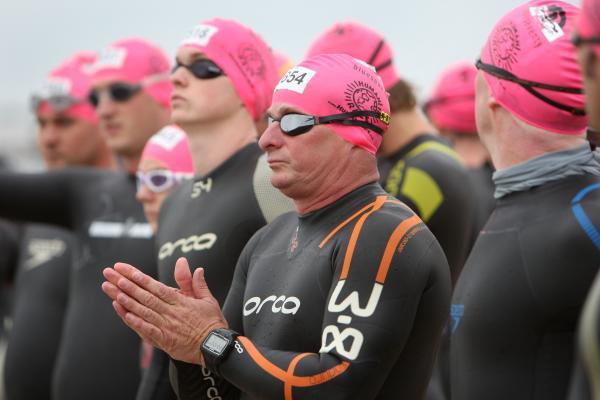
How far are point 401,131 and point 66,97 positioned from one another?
3.29 meters

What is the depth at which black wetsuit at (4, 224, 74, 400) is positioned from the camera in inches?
296

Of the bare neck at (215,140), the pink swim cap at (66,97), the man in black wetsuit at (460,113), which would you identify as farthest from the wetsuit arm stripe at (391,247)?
the pink swim cap at (66,97)

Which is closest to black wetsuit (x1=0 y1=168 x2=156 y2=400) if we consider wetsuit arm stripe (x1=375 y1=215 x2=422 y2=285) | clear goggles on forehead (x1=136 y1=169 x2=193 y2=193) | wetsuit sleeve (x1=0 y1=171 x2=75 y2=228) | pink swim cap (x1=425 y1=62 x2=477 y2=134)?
wetsuit sleeve (x1=0 y1=171 x2=75 y2=228)

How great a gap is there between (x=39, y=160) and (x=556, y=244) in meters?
19.2

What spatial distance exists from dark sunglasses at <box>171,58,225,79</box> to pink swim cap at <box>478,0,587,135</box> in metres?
1.51

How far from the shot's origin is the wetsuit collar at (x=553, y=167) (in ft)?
13.5

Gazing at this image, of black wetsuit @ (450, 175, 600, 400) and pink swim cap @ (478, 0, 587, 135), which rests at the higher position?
pink swim cap @ (478, 0, 587, 135)

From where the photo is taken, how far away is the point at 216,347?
Answer: 3758mm

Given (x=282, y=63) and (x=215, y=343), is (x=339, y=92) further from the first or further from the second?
(x=282, y=63)

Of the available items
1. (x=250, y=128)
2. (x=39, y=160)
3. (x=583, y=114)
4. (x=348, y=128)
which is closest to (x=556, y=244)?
(x=583, y=114)

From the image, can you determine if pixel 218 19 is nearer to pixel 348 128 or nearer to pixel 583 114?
pixel 348 128

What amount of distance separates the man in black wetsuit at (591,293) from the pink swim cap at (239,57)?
2625 millimetres

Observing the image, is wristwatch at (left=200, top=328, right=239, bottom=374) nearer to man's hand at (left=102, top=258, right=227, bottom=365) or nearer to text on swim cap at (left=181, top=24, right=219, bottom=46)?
man's hand at (left=102, top=258, right=227, bottom=365)

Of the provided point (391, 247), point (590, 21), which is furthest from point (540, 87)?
point (590, 21)
